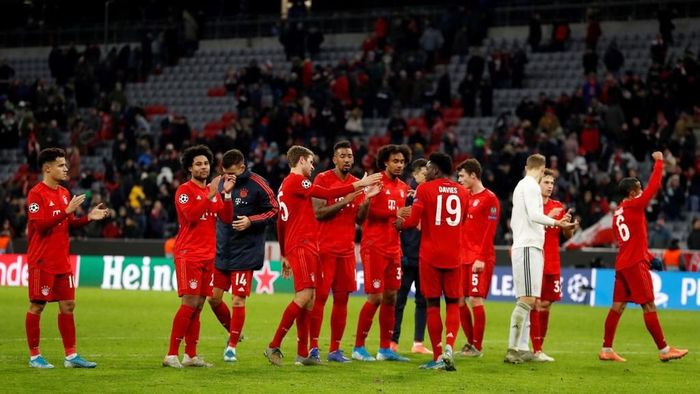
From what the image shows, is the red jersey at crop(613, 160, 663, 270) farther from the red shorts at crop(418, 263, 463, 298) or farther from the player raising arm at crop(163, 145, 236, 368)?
the player raising arm at crop(163, 145, 236, 368)

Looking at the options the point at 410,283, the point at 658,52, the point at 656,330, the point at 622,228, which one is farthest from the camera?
the point at 658,52

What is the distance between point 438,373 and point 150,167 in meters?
26.1

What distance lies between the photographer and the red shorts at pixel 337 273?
15.0 metres

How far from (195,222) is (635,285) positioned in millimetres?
5833

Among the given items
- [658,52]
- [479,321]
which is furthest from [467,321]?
[658,52]

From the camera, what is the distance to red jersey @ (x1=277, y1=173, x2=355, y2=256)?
14.6 m

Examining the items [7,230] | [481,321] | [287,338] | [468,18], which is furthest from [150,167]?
[481,321]

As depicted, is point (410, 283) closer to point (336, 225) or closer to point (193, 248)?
point (336, 225)

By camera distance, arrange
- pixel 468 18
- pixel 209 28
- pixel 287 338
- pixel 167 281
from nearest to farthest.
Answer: pixel 287 338 → pixel 167 281 → pixel 468 18 → pixel 209 28

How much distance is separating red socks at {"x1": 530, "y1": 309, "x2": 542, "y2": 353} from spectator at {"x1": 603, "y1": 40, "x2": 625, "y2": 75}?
22.1 meters

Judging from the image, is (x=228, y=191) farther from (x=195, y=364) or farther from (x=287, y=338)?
(x=287, y=338)

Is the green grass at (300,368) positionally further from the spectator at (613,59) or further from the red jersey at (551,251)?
the spectator at (613,59)

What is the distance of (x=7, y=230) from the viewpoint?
3712 cm

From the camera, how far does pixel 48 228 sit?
13.9m
